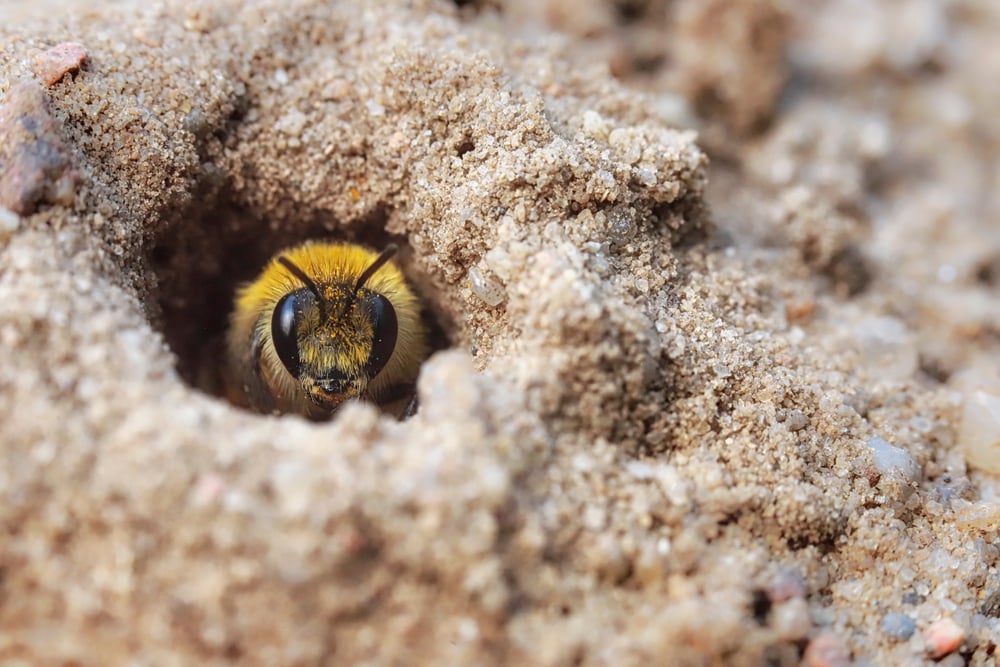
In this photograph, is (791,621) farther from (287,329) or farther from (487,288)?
(287,329)

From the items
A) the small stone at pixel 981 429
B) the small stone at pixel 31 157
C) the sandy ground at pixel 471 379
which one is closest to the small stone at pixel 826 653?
the sandy ground at pixel 471 379

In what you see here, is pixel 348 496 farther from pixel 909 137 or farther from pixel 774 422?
pixel 909 137

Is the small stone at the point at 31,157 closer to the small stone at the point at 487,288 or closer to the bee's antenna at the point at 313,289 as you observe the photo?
the bee's antenna at the point at 313,289

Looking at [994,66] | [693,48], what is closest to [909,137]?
[994,66]

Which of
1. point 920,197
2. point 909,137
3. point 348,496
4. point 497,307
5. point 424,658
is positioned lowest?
point 424,658

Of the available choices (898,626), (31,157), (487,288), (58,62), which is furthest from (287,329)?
(898,626)

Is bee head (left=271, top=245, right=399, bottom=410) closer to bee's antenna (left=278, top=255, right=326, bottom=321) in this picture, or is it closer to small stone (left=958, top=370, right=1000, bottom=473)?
bee's antenna (left=278, top=255, right=326, bottom=321)
